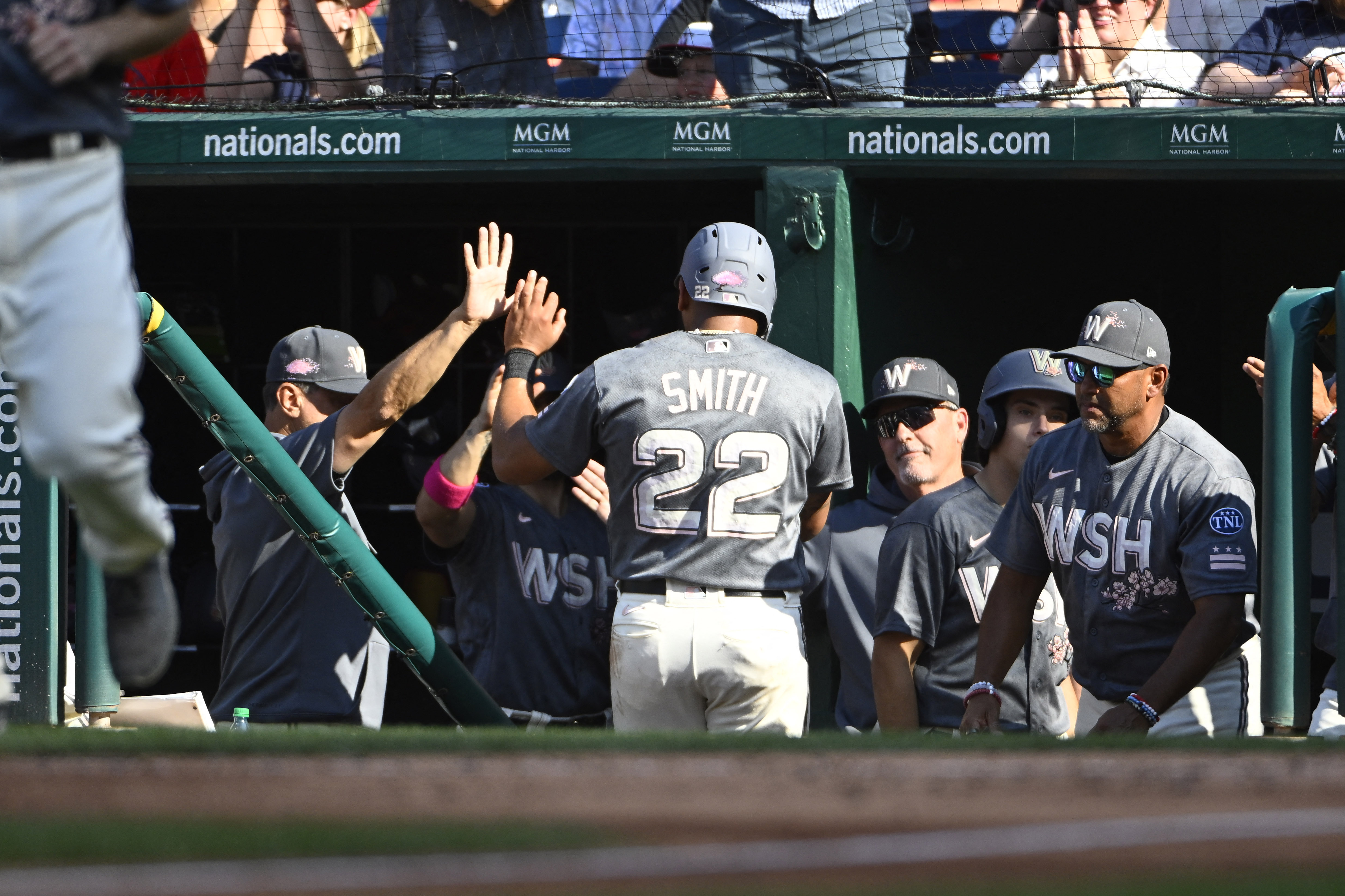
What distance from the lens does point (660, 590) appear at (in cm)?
419

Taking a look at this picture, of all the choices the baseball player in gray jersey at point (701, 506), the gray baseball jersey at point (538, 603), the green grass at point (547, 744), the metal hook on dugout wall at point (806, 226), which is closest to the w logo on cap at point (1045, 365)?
the metal hook on dugout wall at point (806, 226)

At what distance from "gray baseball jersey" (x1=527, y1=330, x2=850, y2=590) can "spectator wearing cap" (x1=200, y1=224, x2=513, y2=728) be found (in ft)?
1.90

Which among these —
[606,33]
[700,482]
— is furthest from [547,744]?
[606,33]

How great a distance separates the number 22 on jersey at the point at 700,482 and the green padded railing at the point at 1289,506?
119 cm

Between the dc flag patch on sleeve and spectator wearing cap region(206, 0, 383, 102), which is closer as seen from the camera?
the dc flag patch on sleeve

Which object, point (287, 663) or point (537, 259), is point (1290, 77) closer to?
point (537, 259)

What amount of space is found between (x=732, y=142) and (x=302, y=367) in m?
1.68

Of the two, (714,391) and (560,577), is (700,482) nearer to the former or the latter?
(714,391)

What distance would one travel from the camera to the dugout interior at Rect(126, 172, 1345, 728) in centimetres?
685

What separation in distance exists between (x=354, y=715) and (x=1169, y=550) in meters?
2.33

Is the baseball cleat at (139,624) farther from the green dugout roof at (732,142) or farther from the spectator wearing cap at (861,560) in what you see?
the green dugout roof at (732,142)

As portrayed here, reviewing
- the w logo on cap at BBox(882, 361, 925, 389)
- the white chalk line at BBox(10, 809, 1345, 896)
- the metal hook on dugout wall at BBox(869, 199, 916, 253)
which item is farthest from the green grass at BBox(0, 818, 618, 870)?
the metal hook on dugout wall at BBox(869, 199, 916, 253)

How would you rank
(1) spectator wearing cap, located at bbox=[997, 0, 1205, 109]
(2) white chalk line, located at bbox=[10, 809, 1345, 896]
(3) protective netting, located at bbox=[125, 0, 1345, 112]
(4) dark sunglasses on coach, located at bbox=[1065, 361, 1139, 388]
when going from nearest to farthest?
(2) white chalk line, located at bbox=[10, 809, 1345, 896] → (4) dark sunglasses on coach, located at bbox=[1065, 361, 1139, 388] → (3) protective netting, located at bbox=[125, 0, 1345, 112] → (1) spectator wearing cap, located at bbox=[997, 0, 1205, 109]

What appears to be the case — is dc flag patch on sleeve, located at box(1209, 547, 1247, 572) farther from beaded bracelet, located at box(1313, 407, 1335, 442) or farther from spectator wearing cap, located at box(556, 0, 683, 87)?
spectator wearing cap, located at box(556, 0, 683, 87)
